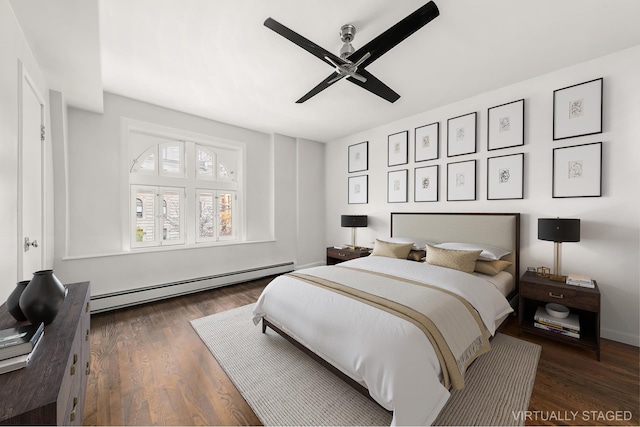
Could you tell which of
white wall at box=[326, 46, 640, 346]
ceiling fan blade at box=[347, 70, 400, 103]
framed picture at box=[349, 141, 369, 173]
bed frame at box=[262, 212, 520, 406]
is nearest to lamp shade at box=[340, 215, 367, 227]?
bed frame at box=[262, 212, 520, 406]

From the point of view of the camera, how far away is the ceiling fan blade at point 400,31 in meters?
1.51

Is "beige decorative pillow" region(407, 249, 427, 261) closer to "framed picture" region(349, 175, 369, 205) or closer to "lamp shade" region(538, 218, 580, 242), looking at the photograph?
"lamp shade" region(538, 218, 580, 242)

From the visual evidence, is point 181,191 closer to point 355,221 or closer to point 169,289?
point 169,289

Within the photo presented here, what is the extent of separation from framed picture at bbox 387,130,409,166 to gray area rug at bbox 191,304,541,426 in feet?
8.58

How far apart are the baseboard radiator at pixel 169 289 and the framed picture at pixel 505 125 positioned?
3.91 meters

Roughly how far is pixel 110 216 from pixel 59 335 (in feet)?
8.70

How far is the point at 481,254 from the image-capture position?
272cm

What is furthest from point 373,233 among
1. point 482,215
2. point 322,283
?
point 322,283

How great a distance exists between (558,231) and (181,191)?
15.2ft

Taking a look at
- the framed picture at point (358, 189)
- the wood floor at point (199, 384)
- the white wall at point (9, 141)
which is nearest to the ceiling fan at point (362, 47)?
the white wall at point (9, 141)

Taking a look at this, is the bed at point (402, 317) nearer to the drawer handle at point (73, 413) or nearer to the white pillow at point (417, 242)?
the white pillow at point (417, 242)

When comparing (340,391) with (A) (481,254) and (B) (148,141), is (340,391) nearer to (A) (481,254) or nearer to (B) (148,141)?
(A) (481,254)

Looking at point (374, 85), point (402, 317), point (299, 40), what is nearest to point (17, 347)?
point (402, 317)

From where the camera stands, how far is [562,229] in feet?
7.54
